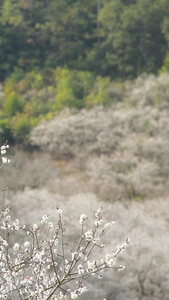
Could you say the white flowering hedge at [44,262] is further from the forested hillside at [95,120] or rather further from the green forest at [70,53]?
the green forest at [70,53]

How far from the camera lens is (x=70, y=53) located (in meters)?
23.4

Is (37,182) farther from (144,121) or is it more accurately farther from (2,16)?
(2,16)

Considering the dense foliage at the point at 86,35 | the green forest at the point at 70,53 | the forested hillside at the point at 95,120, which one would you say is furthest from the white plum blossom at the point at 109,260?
the dense foliage at the point at 86,35

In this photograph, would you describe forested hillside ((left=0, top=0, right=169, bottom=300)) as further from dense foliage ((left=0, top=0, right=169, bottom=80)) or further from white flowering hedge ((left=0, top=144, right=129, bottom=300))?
white flowering hedge ((left=0, top=144, right=129, bottom=300))

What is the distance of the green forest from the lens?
1919 cm

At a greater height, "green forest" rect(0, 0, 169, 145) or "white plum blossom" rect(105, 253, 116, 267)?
"green forest" rect(0, 0, 169, 145)

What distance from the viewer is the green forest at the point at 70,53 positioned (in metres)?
19.2

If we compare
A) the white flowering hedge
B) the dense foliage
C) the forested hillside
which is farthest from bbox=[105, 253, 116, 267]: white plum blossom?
the dense foliage

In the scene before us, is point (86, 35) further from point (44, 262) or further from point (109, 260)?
point (109, 260)

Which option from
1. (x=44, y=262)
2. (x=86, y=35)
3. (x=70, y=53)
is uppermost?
(x=86, y=35)

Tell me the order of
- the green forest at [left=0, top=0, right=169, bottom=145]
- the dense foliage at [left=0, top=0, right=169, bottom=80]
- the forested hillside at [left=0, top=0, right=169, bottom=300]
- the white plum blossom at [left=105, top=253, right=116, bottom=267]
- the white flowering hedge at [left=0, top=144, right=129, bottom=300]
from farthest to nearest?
the dense foliage at [left=0, top=0, right=169, bottom=80], the green forest at [left=0, top=0, right=169, bottom=145], the forested hillside at [left=0, top=0, right=169, bottom=300], the white flowering hedge at [left=0, top=144, right=129, bottom=300], the white plum blossom at [left=105, top=253, right=116, bottom=267]

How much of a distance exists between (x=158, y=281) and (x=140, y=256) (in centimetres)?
54

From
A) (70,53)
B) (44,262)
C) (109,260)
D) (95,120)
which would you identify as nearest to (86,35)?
(70,53)

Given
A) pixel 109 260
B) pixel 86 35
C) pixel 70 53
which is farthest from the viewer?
pixel 86 35
